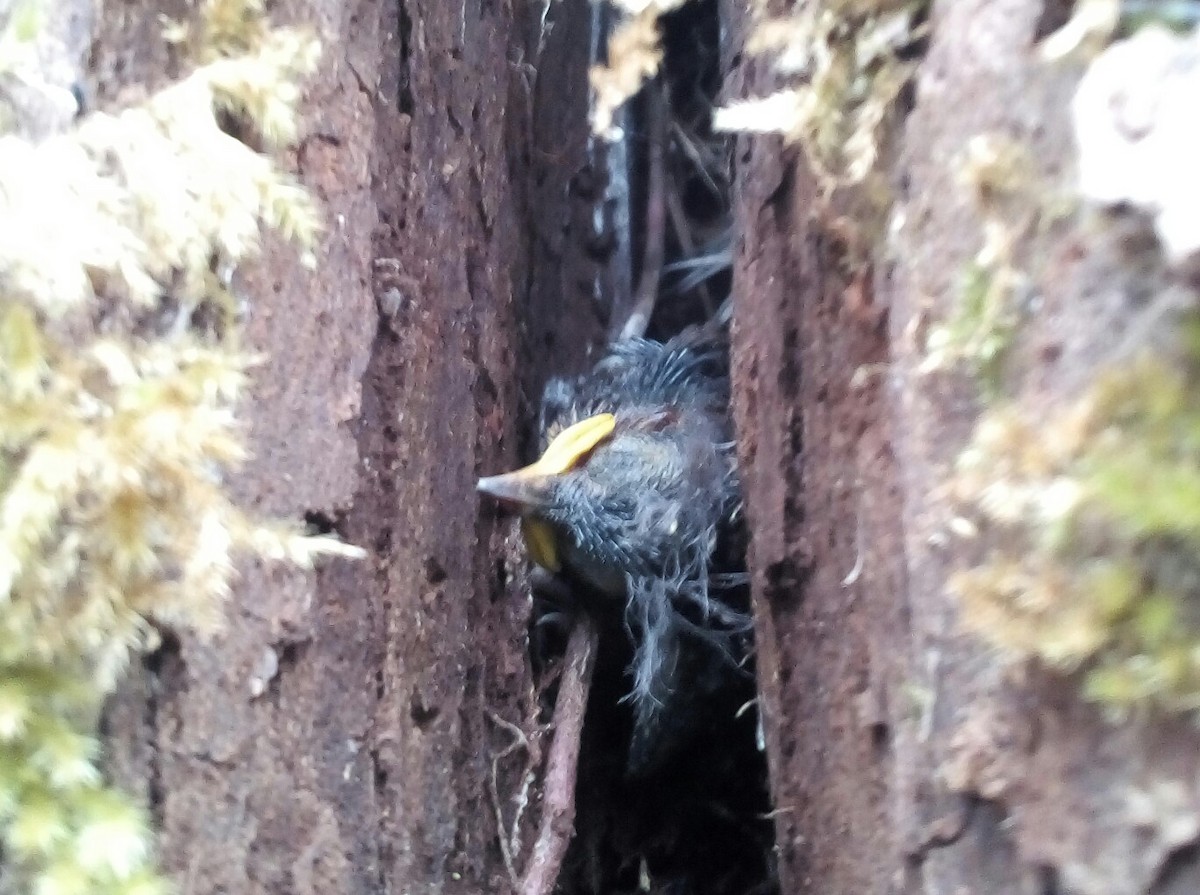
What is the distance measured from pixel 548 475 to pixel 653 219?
576 mm

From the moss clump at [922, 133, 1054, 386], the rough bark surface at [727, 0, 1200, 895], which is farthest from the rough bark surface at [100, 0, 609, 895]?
the moss clump at [922, 133, 1054, 386]

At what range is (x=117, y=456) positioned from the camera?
675 mm

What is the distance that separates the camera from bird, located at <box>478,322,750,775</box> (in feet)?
3.70

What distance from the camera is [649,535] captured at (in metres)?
1.16

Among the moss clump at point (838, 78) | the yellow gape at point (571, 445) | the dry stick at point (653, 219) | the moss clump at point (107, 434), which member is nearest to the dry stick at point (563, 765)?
the yellow gape at point (571, 445)

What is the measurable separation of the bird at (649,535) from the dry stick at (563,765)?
6cm

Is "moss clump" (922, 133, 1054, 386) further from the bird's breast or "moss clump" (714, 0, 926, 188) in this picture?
the bird's breast

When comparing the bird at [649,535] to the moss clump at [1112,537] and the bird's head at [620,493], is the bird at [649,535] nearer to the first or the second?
the bird's head at [620,493]

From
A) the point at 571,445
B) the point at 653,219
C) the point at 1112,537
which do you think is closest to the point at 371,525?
the point at 571,445

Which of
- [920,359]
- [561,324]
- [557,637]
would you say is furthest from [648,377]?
[920,359]

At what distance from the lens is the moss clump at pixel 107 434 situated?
2.16 ft

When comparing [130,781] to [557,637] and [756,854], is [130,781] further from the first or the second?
[756,854]

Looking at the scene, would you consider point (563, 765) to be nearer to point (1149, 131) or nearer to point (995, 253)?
point (995, 253)

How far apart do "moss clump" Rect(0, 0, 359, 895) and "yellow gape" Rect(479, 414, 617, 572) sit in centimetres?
29
